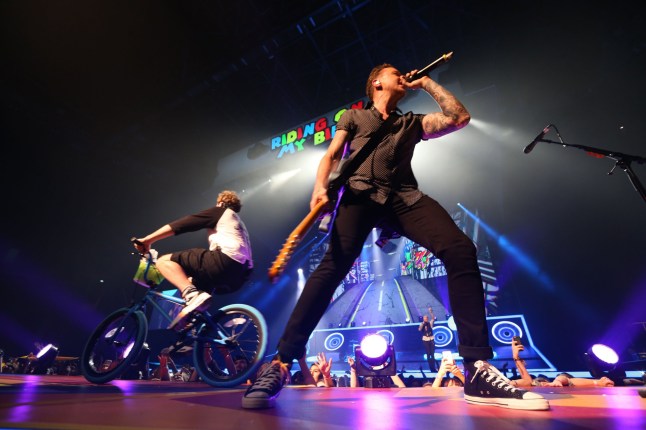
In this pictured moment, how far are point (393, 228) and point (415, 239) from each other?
16 cm

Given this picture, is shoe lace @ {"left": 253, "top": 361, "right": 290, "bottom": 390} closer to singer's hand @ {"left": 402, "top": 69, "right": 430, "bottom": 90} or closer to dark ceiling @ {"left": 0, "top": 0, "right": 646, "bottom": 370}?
singer's hand @ {"left": 402, "top": 69, "right": 430, "bottom": 90}

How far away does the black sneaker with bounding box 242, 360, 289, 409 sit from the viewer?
51.4 inches

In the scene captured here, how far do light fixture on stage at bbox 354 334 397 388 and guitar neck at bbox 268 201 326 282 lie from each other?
12.0 feet

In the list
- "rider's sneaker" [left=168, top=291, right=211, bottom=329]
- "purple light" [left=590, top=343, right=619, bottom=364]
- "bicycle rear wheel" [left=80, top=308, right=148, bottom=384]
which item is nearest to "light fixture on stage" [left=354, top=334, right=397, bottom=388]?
"rider's sneaker" [left=168, top=291, right=211, bottom=329]

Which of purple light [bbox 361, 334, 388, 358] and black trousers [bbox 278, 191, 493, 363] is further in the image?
purple light [bbox 361, 334, 388, 358]

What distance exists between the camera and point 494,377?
1.37m

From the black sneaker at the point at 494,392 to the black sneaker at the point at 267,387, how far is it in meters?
0.88

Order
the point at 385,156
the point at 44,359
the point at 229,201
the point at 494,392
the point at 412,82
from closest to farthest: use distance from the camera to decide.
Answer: the point at 494,392
the point at 385,156
the point at 412,82
the point at 229,201
the point at 44,359

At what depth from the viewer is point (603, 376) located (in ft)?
14.3

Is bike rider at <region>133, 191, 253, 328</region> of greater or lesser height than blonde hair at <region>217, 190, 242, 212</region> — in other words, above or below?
below

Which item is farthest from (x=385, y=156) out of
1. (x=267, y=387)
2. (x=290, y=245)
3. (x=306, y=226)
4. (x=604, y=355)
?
(x=604, y=355)

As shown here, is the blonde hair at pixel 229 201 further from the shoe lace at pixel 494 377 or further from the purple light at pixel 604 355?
the purple light at pixel 604 355

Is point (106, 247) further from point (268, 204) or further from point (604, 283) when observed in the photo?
point (604, 283)

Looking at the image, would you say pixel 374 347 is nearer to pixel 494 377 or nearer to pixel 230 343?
pixel 230 343
